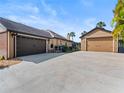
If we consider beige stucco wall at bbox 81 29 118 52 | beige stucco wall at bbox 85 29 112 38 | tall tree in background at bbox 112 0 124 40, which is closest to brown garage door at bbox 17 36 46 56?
beige stucco wall at bbox 81 29 118 52

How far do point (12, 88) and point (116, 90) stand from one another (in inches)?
162

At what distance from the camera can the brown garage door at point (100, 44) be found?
19078 millimetres

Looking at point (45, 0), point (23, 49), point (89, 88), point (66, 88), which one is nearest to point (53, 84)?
point (66, 88)

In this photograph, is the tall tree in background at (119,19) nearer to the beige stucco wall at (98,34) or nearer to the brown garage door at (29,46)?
the beige stucco wall at (98,34)

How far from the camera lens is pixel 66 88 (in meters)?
4.64

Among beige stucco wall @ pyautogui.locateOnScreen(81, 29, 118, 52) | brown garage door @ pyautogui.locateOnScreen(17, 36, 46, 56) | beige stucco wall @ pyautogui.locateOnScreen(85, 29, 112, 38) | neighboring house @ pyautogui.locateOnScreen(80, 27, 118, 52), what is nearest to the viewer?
brown garage door @ pyautogui.locateOnScreen(17, 36, 46, 56)

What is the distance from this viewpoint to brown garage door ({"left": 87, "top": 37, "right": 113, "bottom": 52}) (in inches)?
751

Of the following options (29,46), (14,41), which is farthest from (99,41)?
(14,41)

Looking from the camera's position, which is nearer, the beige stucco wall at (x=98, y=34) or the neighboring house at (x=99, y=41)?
the neighboring house at (x=99, y=41)

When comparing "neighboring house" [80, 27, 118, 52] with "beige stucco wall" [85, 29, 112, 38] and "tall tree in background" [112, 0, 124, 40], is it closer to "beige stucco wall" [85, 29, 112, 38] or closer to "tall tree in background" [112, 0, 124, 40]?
"beige stucco wall" [85, 29, 112, 38]

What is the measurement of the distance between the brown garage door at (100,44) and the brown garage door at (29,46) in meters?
8.48

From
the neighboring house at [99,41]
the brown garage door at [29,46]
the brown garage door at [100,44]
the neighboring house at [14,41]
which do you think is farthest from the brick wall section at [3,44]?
the brown garage door at [100,44]

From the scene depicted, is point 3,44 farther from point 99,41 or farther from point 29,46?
point 99,41

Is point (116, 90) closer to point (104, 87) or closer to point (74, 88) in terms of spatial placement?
point (104, 87)
